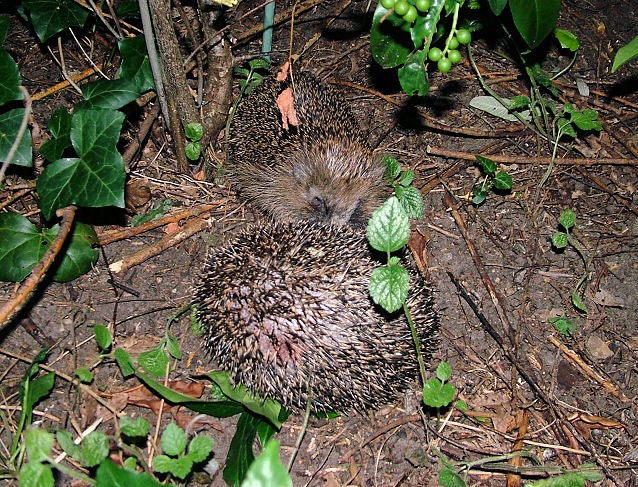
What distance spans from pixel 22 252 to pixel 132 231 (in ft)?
2.74

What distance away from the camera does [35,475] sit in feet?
8.75

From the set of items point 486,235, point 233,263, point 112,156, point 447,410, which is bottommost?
point 447,410

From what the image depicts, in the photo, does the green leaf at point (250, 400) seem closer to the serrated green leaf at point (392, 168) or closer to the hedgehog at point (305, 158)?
the hedgehog at point (305, 158)

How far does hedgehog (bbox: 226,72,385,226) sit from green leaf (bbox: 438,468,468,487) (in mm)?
2340

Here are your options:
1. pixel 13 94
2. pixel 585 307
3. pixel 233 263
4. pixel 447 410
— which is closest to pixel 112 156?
pixel 13 94

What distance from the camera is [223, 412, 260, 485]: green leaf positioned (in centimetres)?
351

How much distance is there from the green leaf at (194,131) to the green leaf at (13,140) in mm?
1263

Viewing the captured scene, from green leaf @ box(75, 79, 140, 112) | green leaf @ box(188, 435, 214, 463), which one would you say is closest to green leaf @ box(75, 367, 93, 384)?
green leaf @ box(188, 435, 214, 463)

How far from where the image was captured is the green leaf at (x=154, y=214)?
4695mm

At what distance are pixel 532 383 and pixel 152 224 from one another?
3.18 m

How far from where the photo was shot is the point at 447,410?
13.0ft

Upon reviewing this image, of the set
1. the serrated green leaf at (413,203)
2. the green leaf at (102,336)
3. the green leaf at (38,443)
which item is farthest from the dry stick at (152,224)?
the green leaf at (38,443)

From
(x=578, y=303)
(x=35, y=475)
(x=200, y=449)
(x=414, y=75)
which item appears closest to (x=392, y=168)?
(x=414, y=75)

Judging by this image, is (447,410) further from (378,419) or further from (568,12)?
(568,12)
